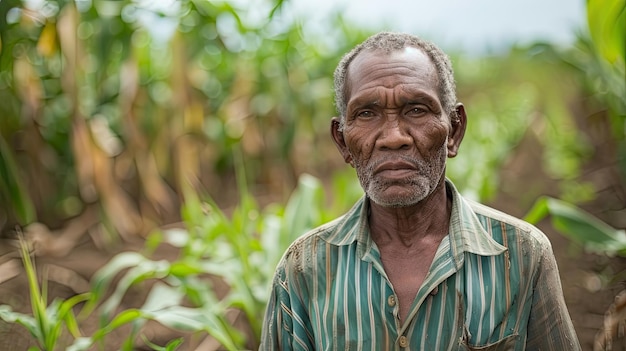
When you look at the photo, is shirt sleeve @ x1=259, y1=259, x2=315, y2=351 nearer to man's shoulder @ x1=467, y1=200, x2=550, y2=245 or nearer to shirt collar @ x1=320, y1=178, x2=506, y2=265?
shirt collar @ x1=320, y1=178, x2=506, y2=265

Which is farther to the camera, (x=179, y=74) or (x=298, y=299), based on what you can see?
(x=179, y=74)

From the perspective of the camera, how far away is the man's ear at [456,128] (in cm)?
144

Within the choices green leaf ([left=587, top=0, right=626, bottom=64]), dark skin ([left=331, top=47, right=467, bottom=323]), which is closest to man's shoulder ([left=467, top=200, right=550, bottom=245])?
dark skin ([left=331, top=47, right=467, bottom=323])

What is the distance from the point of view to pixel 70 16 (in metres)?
3.19

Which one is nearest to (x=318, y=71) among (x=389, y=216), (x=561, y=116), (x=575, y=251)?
(x=561, y=116)

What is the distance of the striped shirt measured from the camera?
1354 mm

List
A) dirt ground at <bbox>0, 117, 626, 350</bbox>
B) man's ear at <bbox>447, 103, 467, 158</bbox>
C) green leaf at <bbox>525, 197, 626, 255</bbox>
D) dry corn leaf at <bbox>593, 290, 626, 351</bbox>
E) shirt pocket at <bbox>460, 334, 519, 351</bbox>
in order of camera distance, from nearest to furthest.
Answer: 1. shirt pocket at <bbox>460, 334, 519, 351</bbox>
2. man's ear at <bbox>447, 103, 467, 158</bbox>
3. dry corn leaf at <bbox>593, 290, 626, 351</bbox>
4. green leaf at <bbox>525, 197, 626, 255</bbox>
5. dirt ground at <bbox>0, 117, 626, 350</bbox>

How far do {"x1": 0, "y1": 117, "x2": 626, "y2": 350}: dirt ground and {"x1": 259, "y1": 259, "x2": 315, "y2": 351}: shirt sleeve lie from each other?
81 centimetres

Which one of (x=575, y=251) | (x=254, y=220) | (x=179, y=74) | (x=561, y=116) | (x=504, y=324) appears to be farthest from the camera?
(x=561, y=116)

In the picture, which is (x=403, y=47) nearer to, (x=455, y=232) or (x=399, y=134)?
(x=399, y=134)

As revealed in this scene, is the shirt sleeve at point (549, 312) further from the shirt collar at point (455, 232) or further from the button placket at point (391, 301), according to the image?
the button placket at point (391, 301)

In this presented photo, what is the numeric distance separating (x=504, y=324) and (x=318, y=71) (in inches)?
131

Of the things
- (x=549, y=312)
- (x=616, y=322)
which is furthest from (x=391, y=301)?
(x=616, y=322)

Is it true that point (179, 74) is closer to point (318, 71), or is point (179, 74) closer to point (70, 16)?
point (70, 16)
